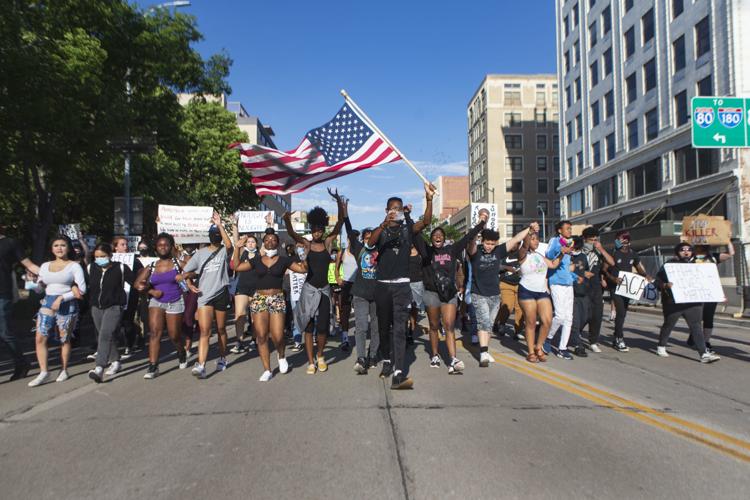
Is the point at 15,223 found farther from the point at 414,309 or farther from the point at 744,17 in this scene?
the point at 744,17

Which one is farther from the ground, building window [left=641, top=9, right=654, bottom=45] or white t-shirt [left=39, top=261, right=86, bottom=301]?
building window [left=641, top=9, right=654, bottom=45]

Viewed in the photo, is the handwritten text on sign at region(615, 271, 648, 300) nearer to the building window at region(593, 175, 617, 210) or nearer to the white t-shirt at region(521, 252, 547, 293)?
the white t-shirt at region(521, 252, 547, 293)

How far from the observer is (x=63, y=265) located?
689 centimetres

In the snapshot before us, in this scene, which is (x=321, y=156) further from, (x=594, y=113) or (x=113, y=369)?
(x=594, y=113)

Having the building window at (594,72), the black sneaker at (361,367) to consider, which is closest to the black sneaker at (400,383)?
the black sneaker at (361,367)

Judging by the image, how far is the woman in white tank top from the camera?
7.65 meters

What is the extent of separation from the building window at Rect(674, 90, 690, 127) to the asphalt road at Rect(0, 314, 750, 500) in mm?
28295

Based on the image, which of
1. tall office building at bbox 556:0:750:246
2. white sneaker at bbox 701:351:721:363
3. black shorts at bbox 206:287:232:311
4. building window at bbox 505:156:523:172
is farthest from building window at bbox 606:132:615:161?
black shorts at bbox 206:287:232:311

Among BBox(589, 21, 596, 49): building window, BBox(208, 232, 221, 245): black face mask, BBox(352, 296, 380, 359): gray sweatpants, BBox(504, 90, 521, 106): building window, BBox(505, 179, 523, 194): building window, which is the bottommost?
BBox(352, 296, 380, 359): gray sweatpants

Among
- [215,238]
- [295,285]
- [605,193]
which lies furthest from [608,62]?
[215,238]

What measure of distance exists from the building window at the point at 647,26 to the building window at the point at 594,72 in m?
6.52

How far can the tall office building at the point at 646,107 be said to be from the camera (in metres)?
27.1

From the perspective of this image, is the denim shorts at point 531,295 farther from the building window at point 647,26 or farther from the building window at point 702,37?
the building window at point 647,26

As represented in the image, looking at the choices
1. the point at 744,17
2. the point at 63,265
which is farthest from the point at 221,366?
the point at 744,17
